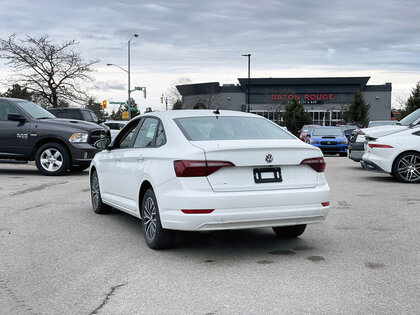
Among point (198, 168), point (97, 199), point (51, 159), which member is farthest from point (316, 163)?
point (51, 159)

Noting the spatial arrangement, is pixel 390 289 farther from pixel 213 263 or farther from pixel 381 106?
pixel 381 106

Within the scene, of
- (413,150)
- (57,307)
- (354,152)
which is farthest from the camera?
(354,152)

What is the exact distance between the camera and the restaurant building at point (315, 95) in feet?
269

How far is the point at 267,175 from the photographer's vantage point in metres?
5.71

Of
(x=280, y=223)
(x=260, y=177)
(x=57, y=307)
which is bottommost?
(x=57, y=307)

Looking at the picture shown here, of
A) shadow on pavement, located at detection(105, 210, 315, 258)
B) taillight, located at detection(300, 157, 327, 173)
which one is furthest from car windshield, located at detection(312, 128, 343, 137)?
taillight, located at detection(300, 157, 327, 173)

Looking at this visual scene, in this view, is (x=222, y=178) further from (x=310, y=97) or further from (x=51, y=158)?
(x=310, y=97)

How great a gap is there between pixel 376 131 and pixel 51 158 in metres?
8.14

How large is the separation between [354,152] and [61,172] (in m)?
7.90

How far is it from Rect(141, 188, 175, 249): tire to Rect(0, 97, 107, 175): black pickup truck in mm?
8322

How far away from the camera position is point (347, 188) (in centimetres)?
1180

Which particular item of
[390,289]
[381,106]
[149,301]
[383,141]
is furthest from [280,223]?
[381,106]

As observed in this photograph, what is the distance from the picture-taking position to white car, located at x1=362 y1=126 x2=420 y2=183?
12.6 meters

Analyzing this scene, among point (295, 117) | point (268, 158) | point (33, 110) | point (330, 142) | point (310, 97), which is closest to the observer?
point (268, 158)
